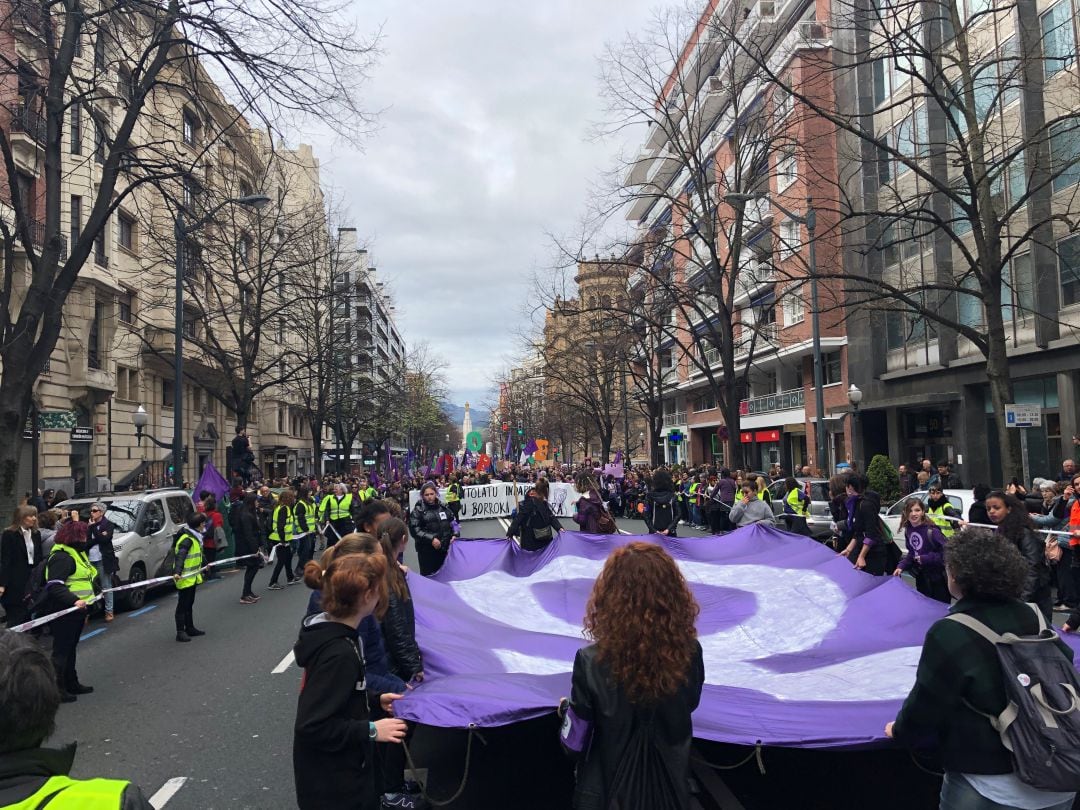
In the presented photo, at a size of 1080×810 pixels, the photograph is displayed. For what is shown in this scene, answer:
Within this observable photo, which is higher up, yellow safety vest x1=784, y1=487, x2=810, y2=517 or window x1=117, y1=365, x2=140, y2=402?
window x1=117, y1=365, x2=140, y2=402

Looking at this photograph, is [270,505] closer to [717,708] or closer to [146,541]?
[146,541]

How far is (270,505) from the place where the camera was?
813 inches

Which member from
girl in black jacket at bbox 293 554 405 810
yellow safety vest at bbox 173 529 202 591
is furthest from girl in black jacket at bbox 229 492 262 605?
girl in black jacket at bbox 293 554 405 810

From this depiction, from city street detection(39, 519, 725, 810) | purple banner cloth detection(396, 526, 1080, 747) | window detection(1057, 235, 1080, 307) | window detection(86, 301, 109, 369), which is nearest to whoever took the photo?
purple banner cloth detection(396, 526, 1080, 747)

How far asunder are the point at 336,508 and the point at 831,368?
2989cm

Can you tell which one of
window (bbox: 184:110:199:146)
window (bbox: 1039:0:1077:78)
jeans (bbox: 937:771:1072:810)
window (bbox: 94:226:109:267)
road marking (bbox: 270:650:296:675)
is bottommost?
road marking (bbox: 270:650:296:675)

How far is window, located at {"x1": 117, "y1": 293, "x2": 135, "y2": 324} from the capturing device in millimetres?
32316

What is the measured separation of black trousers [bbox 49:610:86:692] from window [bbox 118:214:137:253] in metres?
28.6

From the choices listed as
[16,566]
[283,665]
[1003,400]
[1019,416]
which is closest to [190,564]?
[16,566]

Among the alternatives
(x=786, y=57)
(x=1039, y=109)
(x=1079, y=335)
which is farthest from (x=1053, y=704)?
(x=786, y=57)

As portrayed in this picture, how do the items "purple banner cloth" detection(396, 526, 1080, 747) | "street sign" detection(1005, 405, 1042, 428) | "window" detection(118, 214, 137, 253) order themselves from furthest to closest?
"window" detection(118, 214, 137, 253) < "street sign" detection(1005, 405, 1042, 428) < "purple banner cloth" detection(396, 526, 1080, 747)

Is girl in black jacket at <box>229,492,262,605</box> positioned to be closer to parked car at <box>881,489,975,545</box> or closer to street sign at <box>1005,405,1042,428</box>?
parked car at <box>881,489,975,545</box>

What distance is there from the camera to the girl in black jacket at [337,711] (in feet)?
10.6

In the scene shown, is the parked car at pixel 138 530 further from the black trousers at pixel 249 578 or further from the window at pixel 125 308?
the window at pixel 125 308
